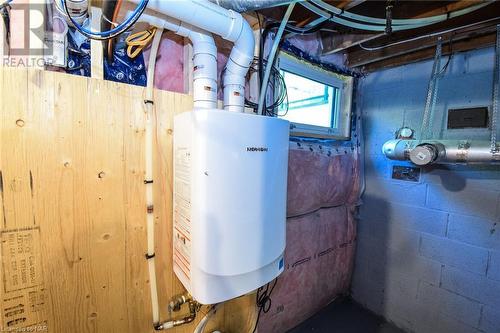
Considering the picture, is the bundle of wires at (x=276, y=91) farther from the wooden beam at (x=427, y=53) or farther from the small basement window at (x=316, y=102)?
the wooden beam at (x=427, y=53)

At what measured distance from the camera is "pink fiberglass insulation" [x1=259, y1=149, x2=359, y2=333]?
1.52 m

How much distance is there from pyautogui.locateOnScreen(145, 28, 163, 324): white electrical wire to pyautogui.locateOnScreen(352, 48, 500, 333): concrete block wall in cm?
169

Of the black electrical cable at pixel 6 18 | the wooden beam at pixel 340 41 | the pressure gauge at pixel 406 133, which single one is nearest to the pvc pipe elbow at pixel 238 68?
the black electrical cable at pixel 6 18

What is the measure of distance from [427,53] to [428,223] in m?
1.18

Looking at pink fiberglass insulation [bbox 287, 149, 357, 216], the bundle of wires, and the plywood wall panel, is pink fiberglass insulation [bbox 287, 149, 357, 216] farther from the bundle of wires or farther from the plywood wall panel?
the plywood wall panel

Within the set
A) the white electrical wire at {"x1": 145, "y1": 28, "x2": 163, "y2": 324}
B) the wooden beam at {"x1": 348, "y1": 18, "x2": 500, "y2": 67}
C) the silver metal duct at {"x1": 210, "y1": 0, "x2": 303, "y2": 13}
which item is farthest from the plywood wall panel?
the wooden beam at {"x1": 348, "y1": 18, "x2": 500, "y2": 67}

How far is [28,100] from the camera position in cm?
73

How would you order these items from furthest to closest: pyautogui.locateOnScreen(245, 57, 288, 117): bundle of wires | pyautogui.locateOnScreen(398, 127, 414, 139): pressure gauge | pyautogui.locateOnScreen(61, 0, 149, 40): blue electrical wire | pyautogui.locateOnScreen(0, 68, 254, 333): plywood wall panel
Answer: pyautogui.locateOnScreen(398, 127, 414, 139): pressure gauge
pyautogui.locateOnScreen(245, 57, 288, 117): bundle of wires
pyautogui.locateOnScreen(0, 68, 254, 333): plywood wall panel
pyautogui.locateOnScreen(61, 0, 149, 40): blue electrical wire

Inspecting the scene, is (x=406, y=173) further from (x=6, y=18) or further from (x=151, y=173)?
(x=6, y=18)

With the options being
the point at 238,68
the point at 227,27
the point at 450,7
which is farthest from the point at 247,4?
the point at 450,7


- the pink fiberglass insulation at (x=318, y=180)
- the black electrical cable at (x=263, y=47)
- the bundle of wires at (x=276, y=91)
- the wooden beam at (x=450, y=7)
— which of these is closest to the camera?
the wooden beam at (x=450, y=7)

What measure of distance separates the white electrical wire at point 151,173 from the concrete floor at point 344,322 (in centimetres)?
119

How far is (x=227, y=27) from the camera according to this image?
0.89 m

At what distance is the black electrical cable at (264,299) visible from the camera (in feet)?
4.49
